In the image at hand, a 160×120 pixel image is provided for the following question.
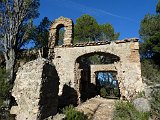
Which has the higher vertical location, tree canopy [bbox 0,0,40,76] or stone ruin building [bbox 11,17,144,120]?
tree canopy [bbox 0,0,40,76]

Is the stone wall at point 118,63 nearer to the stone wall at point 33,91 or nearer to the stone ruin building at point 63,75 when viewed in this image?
the stone ruin building at point 63,75

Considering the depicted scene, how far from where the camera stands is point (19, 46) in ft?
50.5

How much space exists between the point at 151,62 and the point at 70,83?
8.90 m

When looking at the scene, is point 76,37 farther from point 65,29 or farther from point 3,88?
point 3,88

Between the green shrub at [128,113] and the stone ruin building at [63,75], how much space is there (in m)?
2.65

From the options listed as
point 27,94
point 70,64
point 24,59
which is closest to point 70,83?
point 70,64

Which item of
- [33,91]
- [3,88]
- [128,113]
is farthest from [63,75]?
[33,91]

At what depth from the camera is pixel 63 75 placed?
15078 millimetres

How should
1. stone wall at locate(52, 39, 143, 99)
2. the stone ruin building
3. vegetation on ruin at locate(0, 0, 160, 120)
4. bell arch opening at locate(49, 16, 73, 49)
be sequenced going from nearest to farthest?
the stone ruin building, vegetation on ruin at locate(0, 0, 160, 120), stone wall at locate(52, 39, 143, 99), bell arch opening at locate(49, 16, 73, 49)

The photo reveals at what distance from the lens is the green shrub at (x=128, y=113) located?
28.4 feet

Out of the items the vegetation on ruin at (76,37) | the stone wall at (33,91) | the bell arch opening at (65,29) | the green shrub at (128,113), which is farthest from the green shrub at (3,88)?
the bell arch opening at (65,29)

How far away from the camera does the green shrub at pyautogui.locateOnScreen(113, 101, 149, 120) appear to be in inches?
341

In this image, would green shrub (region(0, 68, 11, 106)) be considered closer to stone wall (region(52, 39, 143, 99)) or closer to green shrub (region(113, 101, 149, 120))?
stone wall (region(52, 39, 143, 99))

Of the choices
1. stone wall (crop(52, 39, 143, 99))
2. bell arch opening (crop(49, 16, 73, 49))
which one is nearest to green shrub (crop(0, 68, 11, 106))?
stone wall (crop(52, 39, 143, 99))
